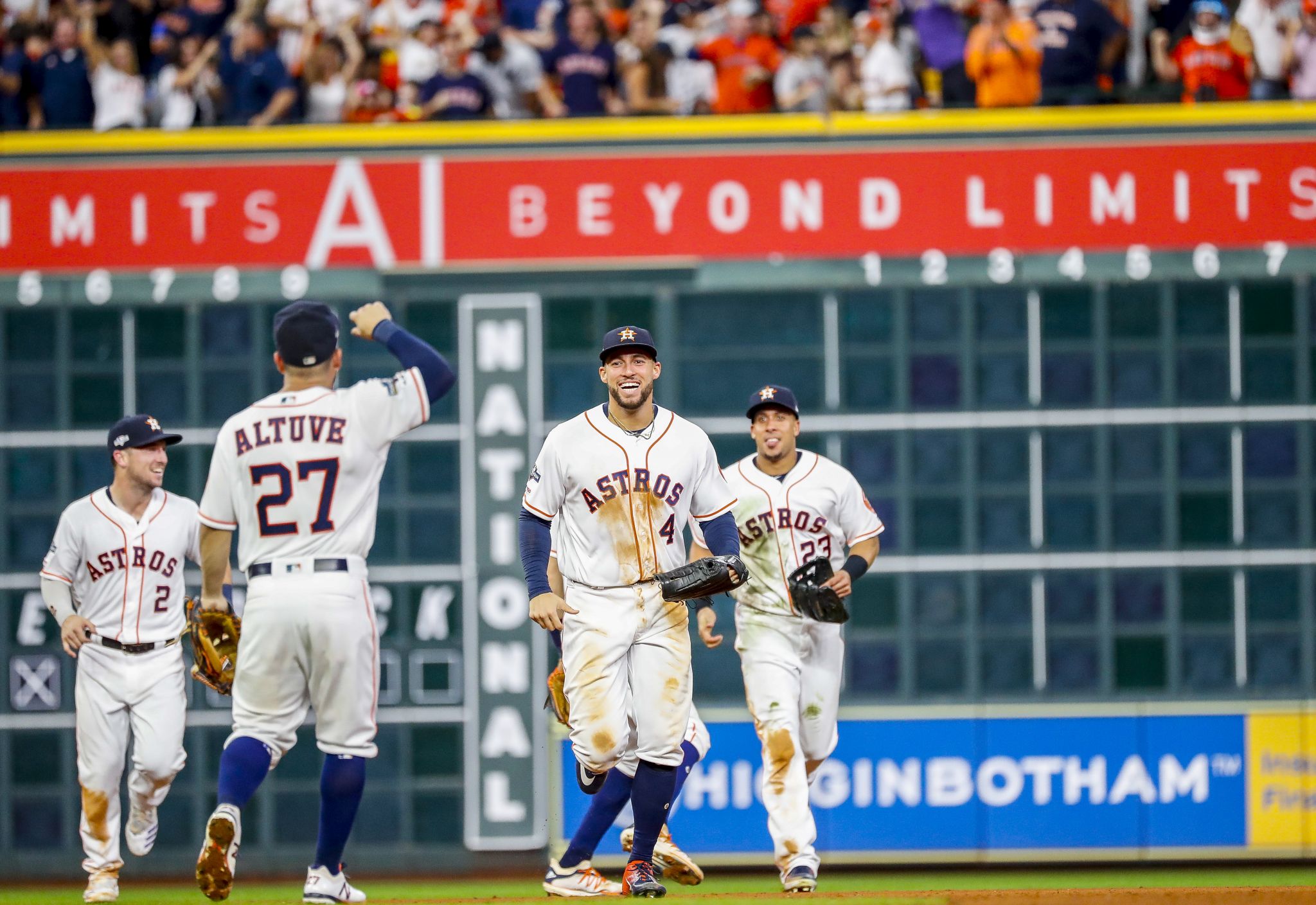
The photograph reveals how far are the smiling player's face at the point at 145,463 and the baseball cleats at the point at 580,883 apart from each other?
2630 millimetres

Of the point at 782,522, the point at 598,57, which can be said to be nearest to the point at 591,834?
the point at 782,522

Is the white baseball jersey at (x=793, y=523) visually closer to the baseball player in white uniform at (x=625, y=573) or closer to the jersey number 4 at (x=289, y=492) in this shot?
the baseball player in white uniform at (x=625, y=573)

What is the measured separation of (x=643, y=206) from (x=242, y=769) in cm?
476

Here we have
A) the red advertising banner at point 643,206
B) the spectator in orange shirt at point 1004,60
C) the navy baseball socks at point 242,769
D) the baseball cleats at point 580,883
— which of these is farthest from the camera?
the spectator in orange shirt at point 1004,60

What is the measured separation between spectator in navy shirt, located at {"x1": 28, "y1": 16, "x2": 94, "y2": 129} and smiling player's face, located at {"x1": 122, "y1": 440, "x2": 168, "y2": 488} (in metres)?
4.10

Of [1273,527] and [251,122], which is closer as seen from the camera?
[1273,527]

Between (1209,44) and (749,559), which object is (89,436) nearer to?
(749,559)

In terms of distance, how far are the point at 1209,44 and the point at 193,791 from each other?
7.36 metres

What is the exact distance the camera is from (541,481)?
627 centimetres

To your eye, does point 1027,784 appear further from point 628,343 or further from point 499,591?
point 628,343

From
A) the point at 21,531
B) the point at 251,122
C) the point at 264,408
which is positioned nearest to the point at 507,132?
the point at 251,122

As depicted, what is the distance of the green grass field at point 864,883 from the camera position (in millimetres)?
8711

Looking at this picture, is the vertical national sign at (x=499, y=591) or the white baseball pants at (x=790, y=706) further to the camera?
the vertical national sign at (x=499, y=591)

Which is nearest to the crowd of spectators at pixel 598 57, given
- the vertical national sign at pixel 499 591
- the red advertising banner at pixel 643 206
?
the red advertising banner at pixel 643 206
